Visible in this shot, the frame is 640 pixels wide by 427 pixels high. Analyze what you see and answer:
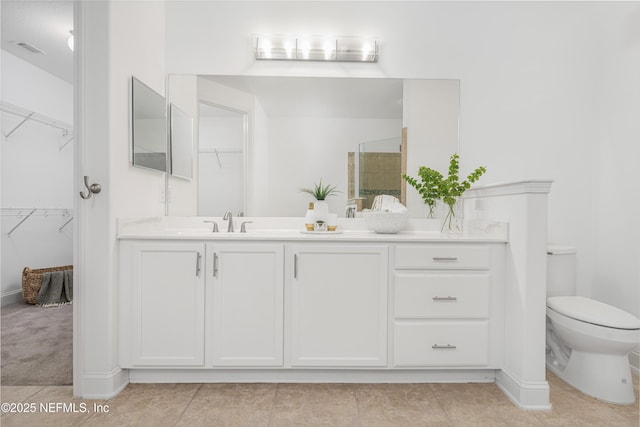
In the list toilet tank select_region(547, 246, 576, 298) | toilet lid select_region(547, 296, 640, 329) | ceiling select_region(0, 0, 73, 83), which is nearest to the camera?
toilet lid select_region(547, 296, 640, 329)

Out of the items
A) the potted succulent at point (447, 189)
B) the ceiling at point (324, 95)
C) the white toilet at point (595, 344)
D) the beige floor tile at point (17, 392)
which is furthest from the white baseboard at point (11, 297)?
the white toilet at point (595, 344)

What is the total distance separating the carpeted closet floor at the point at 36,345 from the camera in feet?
6.63

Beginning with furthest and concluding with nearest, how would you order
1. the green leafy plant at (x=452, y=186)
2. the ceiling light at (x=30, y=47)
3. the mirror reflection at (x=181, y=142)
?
the ceiling light at (x=30, y=47) < the mirror reflection at (x=181, y=142) < the green leafy plant at (x=452, y=186)

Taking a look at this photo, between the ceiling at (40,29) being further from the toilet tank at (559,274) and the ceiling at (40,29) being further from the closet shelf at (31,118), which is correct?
the toilet tank at (559,274)

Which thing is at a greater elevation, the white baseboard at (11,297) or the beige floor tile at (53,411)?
the white baseboard at (11,297)

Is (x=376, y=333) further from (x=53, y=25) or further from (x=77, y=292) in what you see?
(x=53, y=25)

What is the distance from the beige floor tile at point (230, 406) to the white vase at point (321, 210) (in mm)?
1042

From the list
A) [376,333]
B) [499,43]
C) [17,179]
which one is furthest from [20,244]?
[499,43]

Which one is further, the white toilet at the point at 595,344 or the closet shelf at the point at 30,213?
the closet shelf at the point at 30,213

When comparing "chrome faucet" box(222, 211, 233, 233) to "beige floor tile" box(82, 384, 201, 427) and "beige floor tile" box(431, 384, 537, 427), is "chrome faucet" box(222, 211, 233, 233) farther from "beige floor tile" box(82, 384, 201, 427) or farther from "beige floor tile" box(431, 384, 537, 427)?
"beige floor tile" box(431, 384, 537, 427)

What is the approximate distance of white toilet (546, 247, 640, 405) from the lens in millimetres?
1739

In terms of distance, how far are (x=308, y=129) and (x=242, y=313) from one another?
4.27 ft

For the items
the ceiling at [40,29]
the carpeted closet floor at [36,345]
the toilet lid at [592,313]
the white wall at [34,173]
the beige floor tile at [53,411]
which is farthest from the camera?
the white wall at [34,173]

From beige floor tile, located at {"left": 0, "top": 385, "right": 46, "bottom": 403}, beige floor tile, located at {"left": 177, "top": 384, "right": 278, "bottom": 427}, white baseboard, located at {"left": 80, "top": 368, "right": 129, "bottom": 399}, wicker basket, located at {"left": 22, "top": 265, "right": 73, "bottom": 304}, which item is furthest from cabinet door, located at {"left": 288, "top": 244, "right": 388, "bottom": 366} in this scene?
wicker basket, located at {"left": 22, "top": 265, "right": 73, "bottom": 304}
